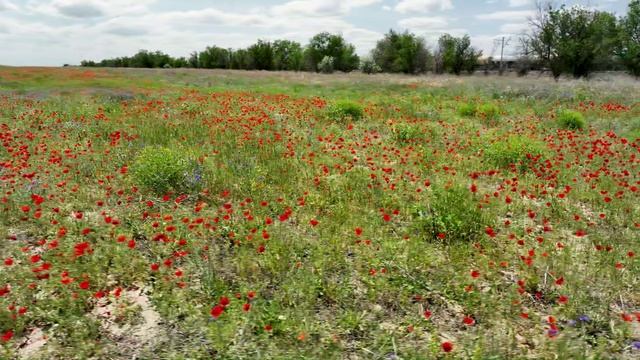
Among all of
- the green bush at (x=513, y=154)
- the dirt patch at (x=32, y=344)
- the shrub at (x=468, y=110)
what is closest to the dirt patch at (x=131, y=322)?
the dirt patch at (x=32, y=344)

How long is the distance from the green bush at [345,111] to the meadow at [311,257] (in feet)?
13.7

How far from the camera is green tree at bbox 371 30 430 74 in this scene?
59969mm

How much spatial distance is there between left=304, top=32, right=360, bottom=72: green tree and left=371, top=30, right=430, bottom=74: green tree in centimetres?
628

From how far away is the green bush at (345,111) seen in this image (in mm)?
13422

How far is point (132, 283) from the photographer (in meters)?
4.40

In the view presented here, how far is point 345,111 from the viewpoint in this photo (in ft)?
44.7

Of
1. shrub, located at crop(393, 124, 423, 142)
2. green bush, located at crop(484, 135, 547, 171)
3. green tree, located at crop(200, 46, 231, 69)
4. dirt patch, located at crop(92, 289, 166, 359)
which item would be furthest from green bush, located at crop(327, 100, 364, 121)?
green tree, located at crop(200, 46, 231, 69)

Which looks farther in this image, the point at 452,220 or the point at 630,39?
the point at 630,39

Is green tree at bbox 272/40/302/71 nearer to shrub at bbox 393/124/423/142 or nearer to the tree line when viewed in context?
the tree line

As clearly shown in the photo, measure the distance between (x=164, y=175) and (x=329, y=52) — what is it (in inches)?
2522

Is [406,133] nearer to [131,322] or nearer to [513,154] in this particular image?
[513,154]

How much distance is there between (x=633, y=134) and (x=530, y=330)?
33.5 ft

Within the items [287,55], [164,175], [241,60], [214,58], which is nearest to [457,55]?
[287,55]

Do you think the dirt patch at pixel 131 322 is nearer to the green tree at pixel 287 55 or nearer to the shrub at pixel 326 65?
the shrub at pixel 326 65
